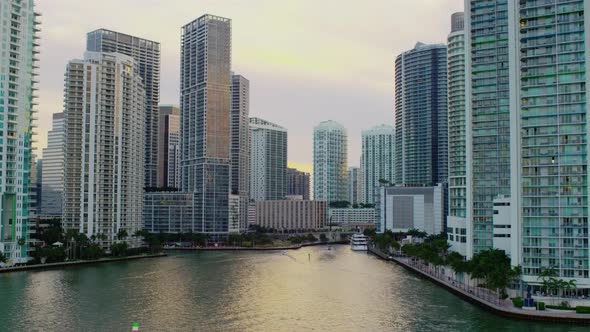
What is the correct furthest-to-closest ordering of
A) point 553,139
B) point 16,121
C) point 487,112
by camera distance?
1. point 16,121
2. point 487,112
3. point 553,139

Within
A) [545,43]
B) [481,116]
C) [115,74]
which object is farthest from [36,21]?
[545,43]

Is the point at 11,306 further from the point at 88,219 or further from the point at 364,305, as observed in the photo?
the point at 88,219

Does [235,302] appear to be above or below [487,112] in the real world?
below

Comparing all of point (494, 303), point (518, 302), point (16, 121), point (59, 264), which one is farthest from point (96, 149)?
point (518, 302)

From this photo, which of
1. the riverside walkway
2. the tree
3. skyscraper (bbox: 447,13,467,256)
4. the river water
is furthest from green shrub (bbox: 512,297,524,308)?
the tree

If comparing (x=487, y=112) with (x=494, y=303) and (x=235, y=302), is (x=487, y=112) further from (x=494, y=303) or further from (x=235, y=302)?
(x=235, y=302)

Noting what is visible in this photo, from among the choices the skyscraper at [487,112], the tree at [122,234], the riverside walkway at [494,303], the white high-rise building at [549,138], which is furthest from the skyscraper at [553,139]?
the tree at [122,234]
